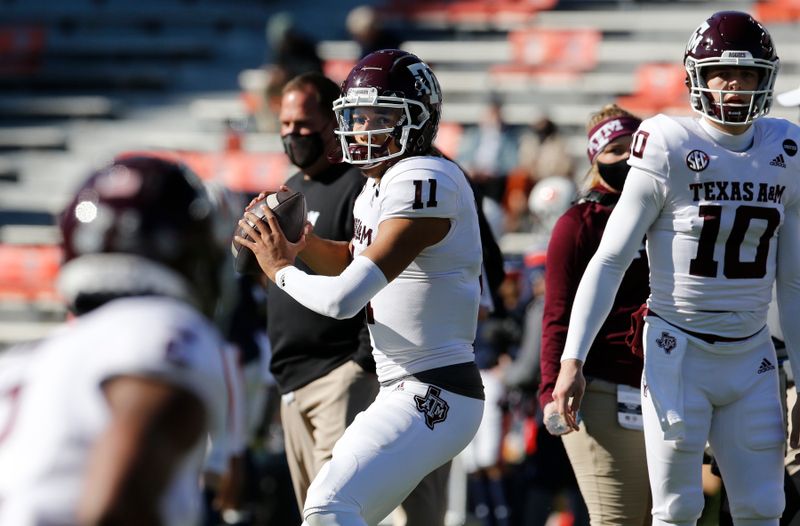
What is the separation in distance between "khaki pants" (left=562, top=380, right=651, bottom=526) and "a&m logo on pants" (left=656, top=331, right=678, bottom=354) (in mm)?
451

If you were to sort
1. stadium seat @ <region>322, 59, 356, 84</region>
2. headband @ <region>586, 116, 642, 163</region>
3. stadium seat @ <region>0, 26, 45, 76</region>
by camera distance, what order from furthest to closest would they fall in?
stadium seat @ <region>0, 26, 45, 76</region> < stadium seat @ <region>322, 59, 356, 84</region> < headband @ <region>586, 116, 642, 163</region>

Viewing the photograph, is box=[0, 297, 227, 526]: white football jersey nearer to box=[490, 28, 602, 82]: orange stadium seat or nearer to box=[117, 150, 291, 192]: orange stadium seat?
box=[117, 150, 291, 192]: orange stadium seat

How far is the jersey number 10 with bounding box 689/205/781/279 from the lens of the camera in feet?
12.6

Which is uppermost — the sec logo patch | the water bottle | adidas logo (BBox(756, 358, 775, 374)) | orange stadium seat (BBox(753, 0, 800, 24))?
orange stadium seat (BBox(753, 0, 800, 24))

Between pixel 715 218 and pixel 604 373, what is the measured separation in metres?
0.77

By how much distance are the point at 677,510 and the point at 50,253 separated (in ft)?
34.3

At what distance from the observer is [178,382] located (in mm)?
2021

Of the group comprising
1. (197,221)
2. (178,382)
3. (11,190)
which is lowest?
(11,190)

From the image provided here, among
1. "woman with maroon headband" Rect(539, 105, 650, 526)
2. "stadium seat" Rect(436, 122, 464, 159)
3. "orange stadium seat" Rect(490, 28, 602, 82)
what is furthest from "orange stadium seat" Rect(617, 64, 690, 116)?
"woman with maroon headband" Rect(539, 105, 650, 526)

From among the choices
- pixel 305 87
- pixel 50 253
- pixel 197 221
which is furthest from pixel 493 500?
pixel 50 253

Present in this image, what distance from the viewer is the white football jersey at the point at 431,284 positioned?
12.4 feet

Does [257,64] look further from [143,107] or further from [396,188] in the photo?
[396,188]

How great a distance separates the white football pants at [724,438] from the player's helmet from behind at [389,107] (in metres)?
0.97

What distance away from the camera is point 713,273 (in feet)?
12.7
